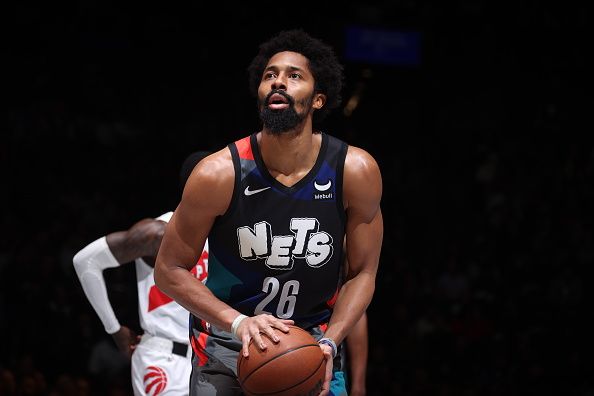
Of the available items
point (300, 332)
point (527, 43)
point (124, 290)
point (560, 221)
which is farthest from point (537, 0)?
point (300, 332)

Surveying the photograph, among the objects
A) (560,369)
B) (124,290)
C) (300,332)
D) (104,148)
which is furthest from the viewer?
(104,148)

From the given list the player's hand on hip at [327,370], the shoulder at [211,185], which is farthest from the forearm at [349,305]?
the shoulder at [211,185]

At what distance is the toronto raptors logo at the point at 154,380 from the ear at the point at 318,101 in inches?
59.9

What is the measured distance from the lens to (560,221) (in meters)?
10.7

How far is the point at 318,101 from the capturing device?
139 inches

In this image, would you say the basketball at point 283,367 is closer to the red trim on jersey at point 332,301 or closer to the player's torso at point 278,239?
the player's torso at point 278,239

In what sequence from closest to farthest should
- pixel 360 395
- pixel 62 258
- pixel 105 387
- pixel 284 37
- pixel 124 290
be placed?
1. pixel 284 37
2. pixel 360 395
3. pixel 105 387
4. pixel 124 290
5. pixel 62 258

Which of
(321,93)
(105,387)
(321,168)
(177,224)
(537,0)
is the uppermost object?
(537,0)

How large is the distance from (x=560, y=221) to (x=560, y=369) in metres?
2.84

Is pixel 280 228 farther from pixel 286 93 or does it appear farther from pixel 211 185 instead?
pixel 286 93

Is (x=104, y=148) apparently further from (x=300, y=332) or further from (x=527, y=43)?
(x=300, y=332)

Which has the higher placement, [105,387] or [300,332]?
[300,332]

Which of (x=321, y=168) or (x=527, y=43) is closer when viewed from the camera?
(x=321, y=168)

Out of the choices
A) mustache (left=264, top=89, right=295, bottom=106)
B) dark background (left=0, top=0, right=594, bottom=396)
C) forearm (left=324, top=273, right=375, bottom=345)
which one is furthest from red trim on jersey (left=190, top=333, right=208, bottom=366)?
dark background (left=0, top=0, right=594, bottom=396)
